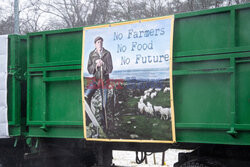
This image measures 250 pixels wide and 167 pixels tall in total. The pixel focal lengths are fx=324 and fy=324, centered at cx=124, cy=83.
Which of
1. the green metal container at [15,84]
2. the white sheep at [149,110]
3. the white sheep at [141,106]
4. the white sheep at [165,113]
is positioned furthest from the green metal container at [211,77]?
the green metal container at [15,84]

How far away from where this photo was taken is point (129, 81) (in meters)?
4.53

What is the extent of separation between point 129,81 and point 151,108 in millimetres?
495

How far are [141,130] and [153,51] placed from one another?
110 centimetres

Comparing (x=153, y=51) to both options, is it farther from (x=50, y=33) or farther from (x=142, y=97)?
(x=50, y=33)

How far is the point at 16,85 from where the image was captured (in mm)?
5535

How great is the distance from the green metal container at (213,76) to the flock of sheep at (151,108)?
0.13m

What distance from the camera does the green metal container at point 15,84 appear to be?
18.1 ft

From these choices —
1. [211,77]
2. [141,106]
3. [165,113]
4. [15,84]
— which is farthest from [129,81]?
[15,84]

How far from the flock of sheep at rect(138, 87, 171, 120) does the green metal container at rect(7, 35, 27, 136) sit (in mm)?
2300

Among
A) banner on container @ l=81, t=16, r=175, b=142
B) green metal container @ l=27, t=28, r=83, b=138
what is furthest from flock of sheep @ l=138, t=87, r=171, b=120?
green metal container @ l=27, t=28, r=83, b=138

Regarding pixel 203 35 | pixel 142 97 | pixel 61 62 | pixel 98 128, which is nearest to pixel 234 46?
pixel 203 35

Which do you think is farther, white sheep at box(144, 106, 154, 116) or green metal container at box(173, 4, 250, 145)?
white sheep at box(144, 106, 154, 116)

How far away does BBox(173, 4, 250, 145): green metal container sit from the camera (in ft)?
12.7

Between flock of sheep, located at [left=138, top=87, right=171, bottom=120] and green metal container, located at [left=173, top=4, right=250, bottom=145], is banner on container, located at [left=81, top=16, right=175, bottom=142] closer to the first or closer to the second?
flock of sheep, located at [left=138, top=87, right=171, bottom=120]
